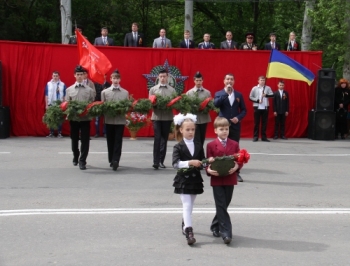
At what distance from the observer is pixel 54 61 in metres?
19.7

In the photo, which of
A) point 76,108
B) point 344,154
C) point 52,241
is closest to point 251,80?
point 344,154

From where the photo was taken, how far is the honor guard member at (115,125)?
1345 centimetres

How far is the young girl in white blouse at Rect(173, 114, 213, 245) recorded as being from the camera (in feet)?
25.8

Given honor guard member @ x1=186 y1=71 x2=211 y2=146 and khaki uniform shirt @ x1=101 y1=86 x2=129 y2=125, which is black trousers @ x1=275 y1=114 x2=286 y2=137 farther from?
khaki uniform shirt @ x1=101 y1=86 x2=129 y2=125

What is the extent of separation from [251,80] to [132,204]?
429 inches

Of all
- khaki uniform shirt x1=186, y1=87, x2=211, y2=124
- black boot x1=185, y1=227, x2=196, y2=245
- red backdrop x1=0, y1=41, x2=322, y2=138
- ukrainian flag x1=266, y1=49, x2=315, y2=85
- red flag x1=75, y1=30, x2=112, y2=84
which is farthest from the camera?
red backdrop x1=0, y1=41, x2=322, y2=138

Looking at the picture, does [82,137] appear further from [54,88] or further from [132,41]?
[132,41]

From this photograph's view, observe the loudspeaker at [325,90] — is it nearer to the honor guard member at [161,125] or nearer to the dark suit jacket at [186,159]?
the honor guard member at [161,125]

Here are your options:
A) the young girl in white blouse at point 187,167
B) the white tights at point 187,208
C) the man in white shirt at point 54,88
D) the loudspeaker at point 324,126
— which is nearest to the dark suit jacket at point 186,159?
the young girl in white blouse at point 187,167

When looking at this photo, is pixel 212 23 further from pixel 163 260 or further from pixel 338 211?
pixel 163 260

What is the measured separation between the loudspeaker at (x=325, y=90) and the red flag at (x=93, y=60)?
688 cm

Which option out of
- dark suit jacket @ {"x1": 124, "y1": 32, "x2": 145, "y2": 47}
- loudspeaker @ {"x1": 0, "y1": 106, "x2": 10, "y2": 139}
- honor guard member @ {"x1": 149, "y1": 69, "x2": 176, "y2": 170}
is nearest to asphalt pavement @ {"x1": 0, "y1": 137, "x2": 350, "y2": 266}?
honor guard member @ {"x1": 149, "y1": 69, "x2": 176, "y2": 170}

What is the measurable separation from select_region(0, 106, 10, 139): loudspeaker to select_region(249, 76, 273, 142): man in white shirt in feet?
22.7

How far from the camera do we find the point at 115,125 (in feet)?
44.7
